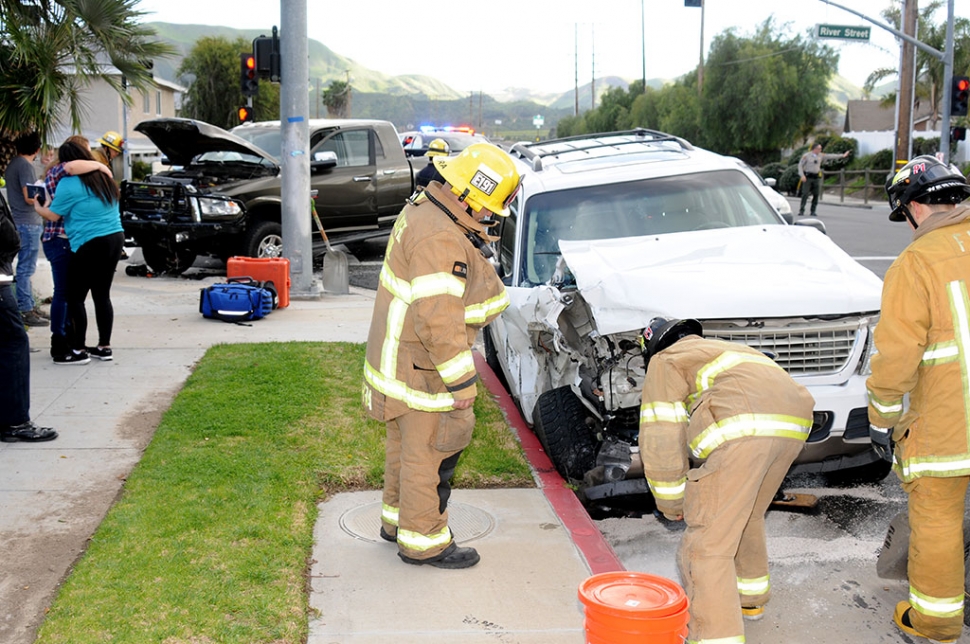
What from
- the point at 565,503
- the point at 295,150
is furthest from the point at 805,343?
the point at 295,150

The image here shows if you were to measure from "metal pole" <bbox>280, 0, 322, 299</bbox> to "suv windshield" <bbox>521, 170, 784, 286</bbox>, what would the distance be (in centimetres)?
559

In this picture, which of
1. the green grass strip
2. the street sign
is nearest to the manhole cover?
the green grass strip

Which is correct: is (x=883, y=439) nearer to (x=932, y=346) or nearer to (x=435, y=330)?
(x=932, y=346)

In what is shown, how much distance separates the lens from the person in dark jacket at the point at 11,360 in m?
6.12

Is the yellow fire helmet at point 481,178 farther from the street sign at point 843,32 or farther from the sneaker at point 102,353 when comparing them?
the street sign at point 843,32

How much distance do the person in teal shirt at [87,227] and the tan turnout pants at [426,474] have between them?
4.22 metres

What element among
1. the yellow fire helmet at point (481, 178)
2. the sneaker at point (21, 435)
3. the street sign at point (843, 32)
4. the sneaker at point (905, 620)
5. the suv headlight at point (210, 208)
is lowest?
the sneaker at point (905, 620)

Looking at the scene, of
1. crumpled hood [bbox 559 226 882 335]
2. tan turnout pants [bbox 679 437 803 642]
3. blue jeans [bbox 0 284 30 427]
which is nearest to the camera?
tan turnout pants [bbox 679 437 803 642]

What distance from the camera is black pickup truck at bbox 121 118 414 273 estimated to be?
510 inches

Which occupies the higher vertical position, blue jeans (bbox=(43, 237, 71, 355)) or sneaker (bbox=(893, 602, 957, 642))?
blue jeans (bbox=(43, 237, 71, 355))

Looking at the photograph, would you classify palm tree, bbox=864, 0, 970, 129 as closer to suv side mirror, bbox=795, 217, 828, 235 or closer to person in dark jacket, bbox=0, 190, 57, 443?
suv side mirror, bbox=795, 217, 828, 235

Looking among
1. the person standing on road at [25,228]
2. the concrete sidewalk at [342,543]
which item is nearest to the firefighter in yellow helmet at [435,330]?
the concrete sidewalk at [342,543]

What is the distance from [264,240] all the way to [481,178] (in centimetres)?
954

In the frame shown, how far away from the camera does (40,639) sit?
3.88 m
